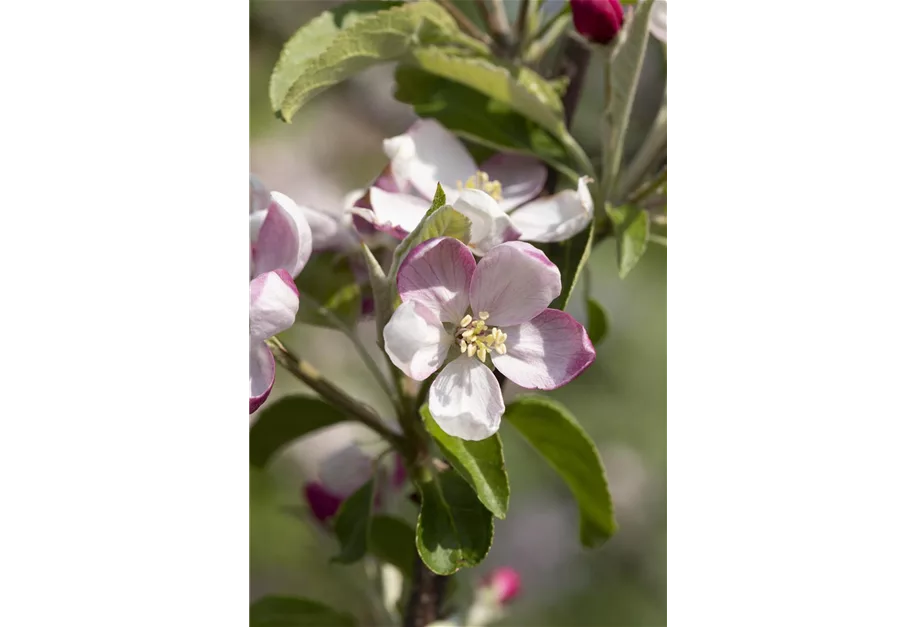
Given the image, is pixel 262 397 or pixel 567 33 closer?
pixel 262 397

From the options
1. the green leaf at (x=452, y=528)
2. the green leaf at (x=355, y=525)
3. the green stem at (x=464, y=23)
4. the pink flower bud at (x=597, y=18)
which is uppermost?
the pink flower bud at (x=597, y=18)

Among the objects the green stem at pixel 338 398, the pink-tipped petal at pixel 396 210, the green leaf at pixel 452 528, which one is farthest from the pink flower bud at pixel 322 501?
the pink-tipped petal at pixel 396 210

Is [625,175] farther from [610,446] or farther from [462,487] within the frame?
[610,446]

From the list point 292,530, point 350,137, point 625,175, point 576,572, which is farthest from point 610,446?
point 625,175

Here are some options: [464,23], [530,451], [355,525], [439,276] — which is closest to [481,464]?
[439,276]

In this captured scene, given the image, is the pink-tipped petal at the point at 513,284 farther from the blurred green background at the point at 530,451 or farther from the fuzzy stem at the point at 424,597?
the blurred green background at the point at 530,451
